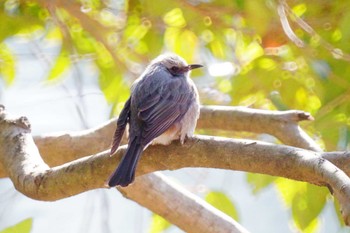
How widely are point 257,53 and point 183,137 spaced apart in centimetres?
144

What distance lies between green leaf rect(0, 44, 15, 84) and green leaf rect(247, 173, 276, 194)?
1.40 metres

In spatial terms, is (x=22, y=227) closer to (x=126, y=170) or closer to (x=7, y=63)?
(x=126, y=170)

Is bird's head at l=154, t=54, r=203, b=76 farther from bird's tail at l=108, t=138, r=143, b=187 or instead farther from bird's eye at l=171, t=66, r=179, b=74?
bird's tail at l=108, t=138, r=143, b=187

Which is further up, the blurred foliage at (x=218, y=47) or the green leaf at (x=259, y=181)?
the blurred foliage at (x=218, y=47)

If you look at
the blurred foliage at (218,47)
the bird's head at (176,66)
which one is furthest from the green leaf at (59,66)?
the bird's head at (176,66)

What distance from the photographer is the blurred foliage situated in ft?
14.7

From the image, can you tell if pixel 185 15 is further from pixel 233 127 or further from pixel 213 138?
pixel 213 138

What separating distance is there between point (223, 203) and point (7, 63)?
1417 mm

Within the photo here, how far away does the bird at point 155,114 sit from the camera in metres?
3.40

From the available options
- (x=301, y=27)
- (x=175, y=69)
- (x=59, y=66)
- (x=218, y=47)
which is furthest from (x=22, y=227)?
(x=301, y=27)

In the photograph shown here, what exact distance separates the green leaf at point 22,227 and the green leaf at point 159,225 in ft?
2.89

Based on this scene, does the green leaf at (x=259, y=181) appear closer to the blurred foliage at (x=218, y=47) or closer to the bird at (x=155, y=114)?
the blurred foliage at (x=218, y=47)

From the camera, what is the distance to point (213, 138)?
3.23m

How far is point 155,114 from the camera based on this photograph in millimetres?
3668
